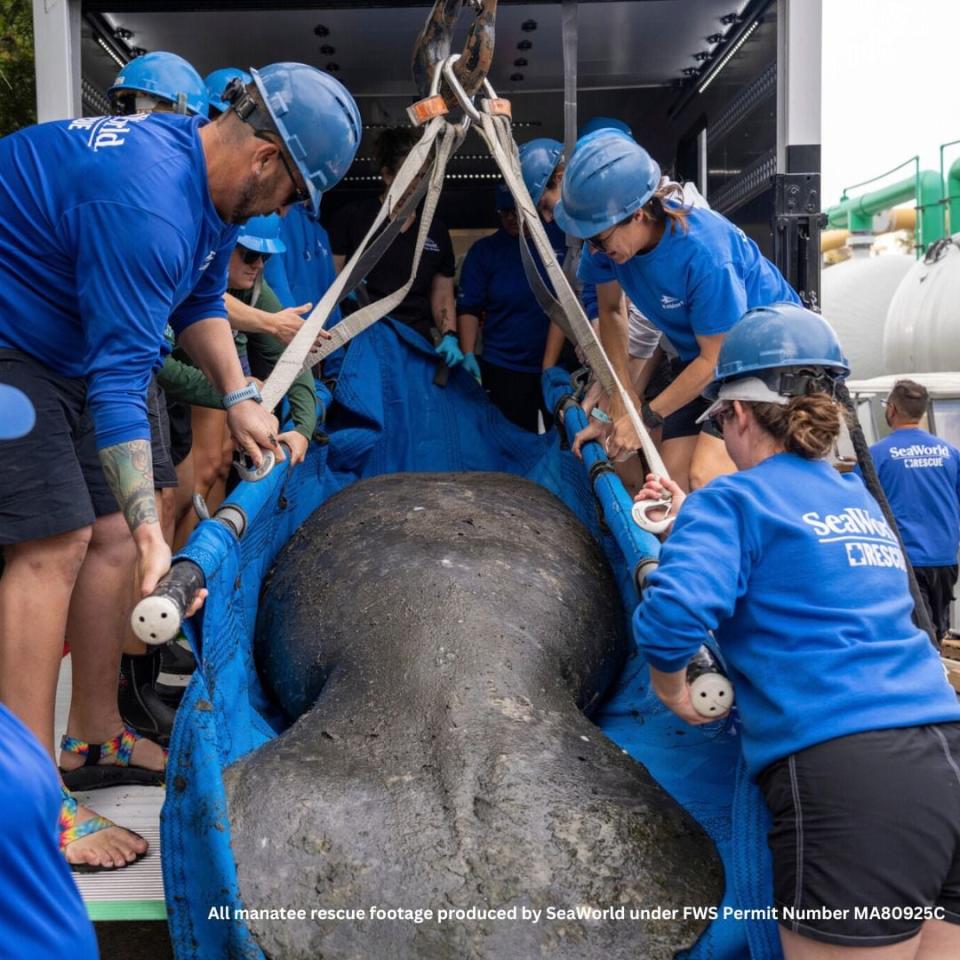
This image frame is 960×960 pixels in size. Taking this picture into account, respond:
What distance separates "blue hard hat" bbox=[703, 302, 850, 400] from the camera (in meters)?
2.02

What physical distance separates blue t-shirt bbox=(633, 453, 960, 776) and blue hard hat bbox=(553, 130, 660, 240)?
1.26 meters

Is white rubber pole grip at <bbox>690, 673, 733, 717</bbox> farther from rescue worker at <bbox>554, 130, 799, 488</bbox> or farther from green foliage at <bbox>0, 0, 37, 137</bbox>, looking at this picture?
green foliage at <bbox>0, 0, 37, 137</bbox>

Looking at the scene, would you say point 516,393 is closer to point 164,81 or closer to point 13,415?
point 164,81

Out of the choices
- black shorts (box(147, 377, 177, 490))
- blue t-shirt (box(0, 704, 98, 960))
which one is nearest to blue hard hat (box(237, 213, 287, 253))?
black shorts (box(147, 377, 177, 490))

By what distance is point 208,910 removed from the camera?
176cm

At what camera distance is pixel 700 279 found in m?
2.99

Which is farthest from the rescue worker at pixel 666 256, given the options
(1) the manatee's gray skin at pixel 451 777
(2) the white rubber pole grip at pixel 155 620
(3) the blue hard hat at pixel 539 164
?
(2) the white rubber pole grip at pixel 155 620

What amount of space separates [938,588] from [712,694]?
4.91m

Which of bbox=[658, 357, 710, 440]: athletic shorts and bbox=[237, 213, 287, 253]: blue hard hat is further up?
bbox=[237, 213, 287, 253]: blue hard hat

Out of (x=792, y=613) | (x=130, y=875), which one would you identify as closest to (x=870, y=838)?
(x=792, y=613)

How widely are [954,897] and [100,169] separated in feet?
6.21

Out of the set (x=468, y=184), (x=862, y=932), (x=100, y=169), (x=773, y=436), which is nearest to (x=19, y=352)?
(x=100, y=169)

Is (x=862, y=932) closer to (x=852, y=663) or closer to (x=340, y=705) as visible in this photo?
(x=852, y=663)

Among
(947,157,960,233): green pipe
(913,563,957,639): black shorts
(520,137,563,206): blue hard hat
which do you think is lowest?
(913,563,957,639): black shorts
